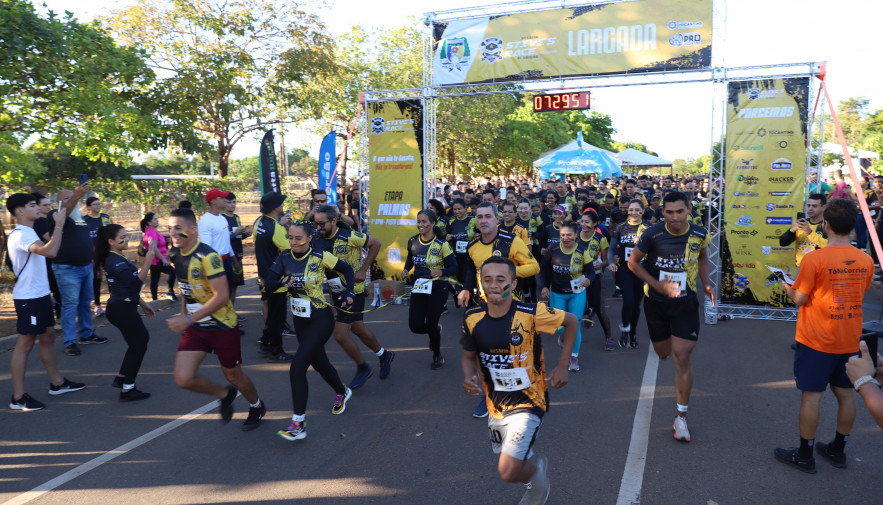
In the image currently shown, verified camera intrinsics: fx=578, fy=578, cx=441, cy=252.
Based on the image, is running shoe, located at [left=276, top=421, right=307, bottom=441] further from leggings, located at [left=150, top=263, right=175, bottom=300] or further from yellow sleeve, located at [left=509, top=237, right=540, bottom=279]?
leggings, located at [left=150, top=263, right=175, bottom=300]

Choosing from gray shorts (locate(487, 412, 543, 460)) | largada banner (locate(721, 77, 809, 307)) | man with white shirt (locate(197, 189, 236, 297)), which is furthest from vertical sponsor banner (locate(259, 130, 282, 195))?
gray shorts (locate(487, 412, 543, 460))

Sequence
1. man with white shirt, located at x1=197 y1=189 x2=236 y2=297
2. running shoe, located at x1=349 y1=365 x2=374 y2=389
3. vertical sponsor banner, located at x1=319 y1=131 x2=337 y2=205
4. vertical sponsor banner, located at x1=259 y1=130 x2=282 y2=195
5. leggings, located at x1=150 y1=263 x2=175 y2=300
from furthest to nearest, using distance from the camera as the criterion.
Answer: vertical sponsor banner, located at x1=259 y1=130 x2=282 y2=195, vertical sponsor banner, located at x1=319 y1=131 x2=337 y2=205, leggings, located at x1=150 y1=263 x2=175 y2=300, man with white shirt, located at x1=197 y1=189 x2=236 y2=297, running shoe, located at x1=349 y1=365 x2=374 y2=389

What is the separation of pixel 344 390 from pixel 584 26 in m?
7.43

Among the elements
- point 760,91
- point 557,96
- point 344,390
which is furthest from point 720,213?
point 344,390

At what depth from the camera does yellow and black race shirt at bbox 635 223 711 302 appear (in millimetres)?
4871

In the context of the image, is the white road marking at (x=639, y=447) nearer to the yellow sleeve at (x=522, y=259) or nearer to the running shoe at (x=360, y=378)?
the yellow sleeve at (x=522, y=259)

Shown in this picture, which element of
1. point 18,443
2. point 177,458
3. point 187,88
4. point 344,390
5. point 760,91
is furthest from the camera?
point 187,88

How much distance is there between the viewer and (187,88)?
13859 millimetres

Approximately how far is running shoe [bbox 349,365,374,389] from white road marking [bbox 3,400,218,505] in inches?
53.6

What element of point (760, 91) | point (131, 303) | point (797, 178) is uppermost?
point (760, 91)

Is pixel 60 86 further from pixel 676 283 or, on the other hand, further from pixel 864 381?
pixel 864 381

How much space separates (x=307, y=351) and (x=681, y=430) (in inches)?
123

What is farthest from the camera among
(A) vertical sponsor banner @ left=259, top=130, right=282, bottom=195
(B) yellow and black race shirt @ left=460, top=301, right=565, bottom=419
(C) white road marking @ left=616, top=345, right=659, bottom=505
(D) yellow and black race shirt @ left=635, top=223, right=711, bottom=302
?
(A) vertical sponsor banner @ left=259, top=130, right=282, bottom=195

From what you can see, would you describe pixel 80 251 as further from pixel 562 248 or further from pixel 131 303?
pixel 562 248
